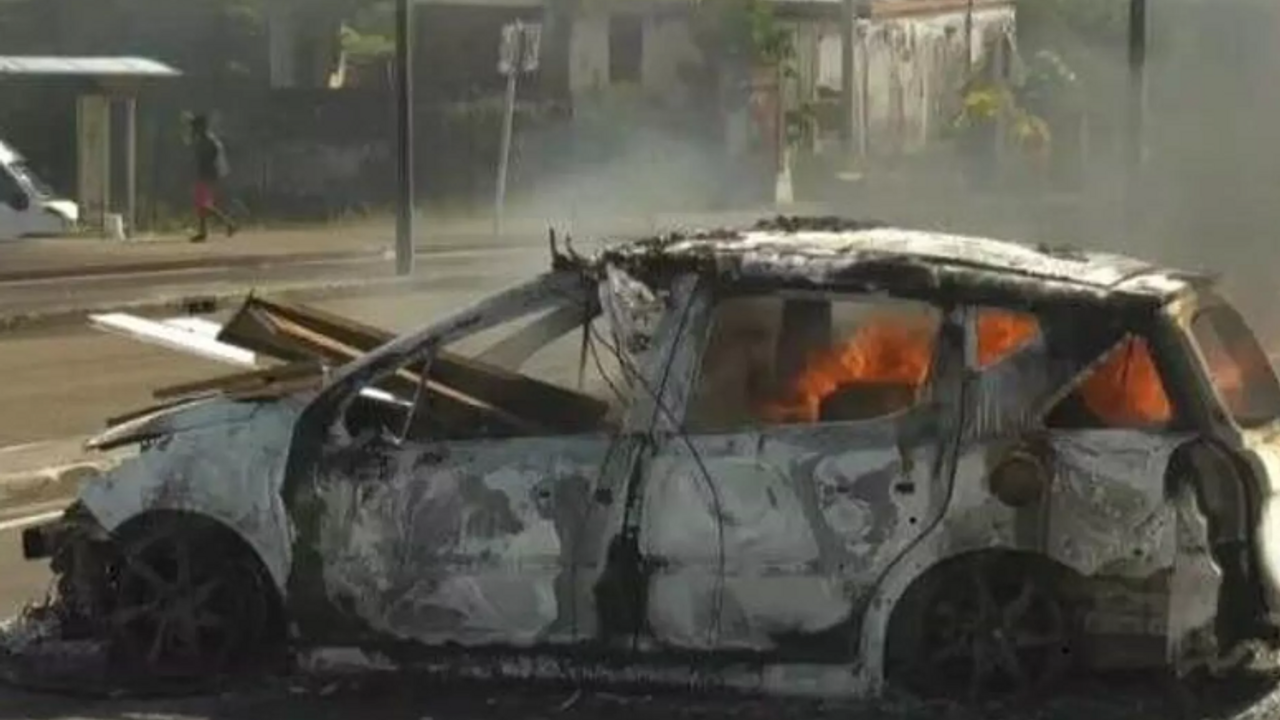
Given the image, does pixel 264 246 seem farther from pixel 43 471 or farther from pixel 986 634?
pixel 986 634

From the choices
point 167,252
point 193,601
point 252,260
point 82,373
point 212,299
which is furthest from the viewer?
point 167,252

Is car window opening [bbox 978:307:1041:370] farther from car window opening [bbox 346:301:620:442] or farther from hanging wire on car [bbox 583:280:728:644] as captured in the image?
car window opening [bbox 346:301:620:442]

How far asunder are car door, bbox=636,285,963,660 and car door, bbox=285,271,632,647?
0.79 feet

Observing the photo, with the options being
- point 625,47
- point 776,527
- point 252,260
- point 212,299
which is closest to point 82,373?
point 212,299

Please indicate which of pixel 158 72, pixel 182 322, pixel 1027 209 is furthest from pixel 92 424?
pixel 158 72

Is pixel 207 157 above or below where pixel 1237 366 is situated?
above

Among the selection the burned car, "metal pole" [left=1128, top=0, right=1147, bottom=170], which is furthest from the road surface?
"metal pole" [left=1128, top=0, right=1147, bottom=170]

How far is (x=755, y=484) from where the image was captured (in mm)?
6418

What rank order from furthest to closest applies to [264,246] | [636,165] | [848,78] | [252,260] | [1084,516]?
[636,165] → [848,78] → [264,246] → [252,260] → [1084,516]

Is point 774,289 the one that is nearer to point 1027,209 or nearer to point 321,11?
point 1027,209

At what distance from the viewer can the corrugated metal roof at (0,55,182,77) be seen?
107ft

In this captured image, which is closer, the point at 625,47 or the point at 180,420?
the point at 180,420

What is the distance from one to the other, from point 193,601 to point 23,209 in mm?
25011

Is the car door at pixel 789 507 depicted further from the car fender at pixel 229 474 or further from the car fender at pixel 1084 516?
the car fender at pixel 229 474
